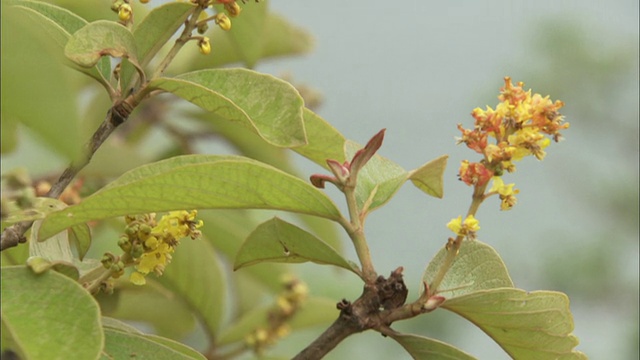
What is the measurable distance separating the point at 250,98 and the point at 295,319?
0.57 meters

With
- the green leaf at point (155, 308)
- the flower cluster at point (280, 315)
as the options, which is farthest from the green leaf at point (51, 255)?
the flower cluster at point (280, 315)

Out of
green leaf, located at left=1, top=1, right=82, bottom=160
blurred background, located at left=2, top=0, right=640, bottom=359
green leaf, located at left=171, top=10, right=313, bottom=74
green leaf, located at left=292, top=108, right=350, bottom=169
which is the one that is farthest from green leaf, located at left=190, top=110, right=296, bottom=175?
blurred background, located at left=2, top=0, right=640, bottom=359

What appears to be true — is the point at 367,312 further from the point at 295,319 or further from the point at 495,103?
the point at 495,103

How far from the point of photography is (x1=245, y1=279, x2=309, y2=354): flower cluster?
0.89 metres

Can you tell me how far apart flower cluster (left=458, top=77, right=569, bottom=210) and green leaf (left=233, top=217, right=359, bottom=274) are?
0.22 ft

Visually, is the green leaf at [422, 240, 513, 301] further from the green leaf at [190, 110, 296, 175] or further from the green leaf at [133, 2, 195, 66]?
the green leaf at [190, 110, 296, 175]

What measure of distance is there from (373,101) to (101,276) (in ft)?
11.9

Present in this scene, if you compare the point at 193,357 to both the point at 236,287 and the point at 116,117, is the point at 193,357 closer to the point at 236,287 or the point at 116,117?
the point at 116,117

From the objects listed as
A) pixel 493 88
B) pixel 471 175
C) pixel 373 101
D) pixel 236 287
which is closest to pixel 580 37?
pixel 493 88

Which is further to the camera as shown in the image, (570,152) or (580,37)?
(570,152)

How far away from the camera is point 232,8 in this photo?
44cm

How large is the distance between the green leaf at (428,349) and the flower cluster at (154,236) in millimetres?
106

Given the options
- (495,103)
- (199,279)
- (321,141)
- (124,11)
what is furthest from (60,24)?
(495,103)

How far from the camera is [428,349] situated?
1.50ft
